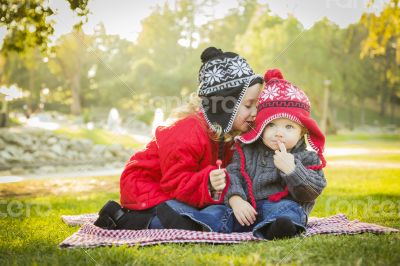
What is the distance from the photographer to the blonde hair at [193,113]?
338 centimetres

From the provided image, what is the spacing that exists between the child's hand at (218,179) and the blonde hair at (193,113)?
41cm

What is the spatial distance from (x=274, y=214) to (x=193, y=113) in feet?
3.49

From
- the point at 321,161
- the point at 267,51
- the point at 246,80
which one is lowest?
the point at 321,161

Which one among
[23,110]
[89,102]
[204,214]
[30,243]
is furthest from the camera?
[89,102]

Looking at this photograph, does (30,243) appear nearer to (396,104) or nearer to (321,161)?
(321,161)

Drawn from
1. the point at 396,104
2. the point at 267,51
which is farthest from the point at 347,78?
the point at 396,104

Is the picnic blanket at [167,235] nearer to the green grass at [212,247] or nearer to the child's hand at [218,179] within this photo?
the green grass at [212,247]

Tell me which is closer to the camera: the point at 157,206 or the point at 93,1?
the point at 157,206

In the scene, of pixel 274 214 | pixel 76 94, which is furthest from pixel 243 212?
pixel 76 94

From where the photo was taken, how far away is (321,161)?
3.15m

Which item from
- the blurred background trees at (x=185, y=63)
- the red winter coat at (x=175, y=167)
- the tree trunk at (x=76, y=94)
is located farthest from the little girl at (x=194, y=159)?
the tree trunk at (x=76, y=94)

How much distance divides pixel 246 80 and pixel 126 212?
139 centimetres

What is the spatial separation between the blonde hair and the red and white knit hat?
0.60ft

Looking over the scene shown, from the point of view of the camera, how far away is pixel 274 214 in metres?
2.87
